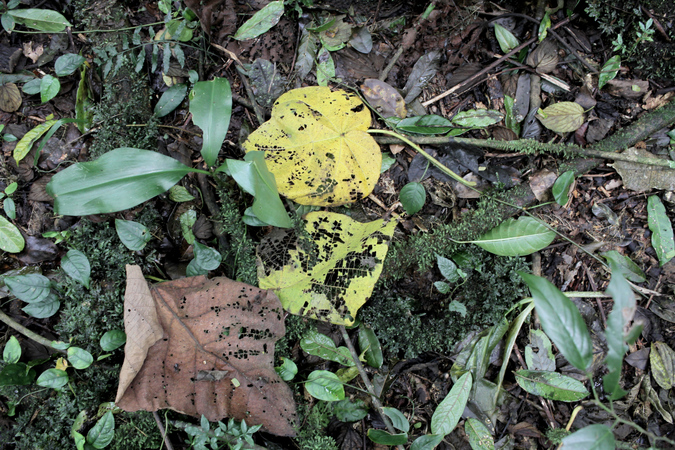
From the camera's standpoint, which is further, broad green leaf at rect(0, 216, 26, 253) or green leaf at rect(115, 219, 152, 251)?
broad green leaf at rect(0, 216, 26, 253)

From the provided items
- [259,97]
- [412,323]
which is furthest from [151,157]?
[412,323]

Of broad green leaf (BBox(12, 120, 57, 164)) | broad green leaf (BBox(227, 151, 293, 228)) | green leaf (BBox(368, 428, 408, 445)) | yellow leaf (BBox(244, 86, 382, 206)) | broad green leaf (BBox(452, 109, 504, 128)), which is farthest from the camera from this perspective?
broad green leaf (BBox(452, 109, 504, 128))

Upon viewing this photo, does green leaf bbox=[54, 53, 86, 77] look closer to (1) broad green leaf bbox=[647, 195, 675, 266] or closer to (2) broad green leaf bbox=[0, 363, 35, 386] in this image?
(2) broad green leaf bbox=[0, 363, 35, 386]

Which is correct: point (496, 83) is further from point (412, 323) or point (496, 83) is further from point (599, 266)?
point (412, 323)

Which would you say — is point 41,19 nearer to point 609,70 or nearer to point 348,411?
point 348,411

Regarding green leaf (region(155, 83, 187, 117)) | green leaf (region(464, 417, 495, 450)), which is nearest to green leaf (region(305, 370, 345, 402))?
green leaf (region(464, 417, 495, 450))

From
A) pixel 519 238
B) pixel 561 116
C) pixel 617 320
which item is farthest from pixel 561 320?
pixel 561 116

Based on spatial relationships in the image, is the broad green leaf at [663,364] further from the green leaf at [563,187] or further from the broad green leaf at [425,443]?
the broad green leaf at [425,443]

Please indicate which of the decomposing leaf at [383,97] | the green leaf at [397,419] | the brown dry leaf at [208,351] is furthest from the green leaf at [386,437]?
the decomposing leaf at [383,97]
